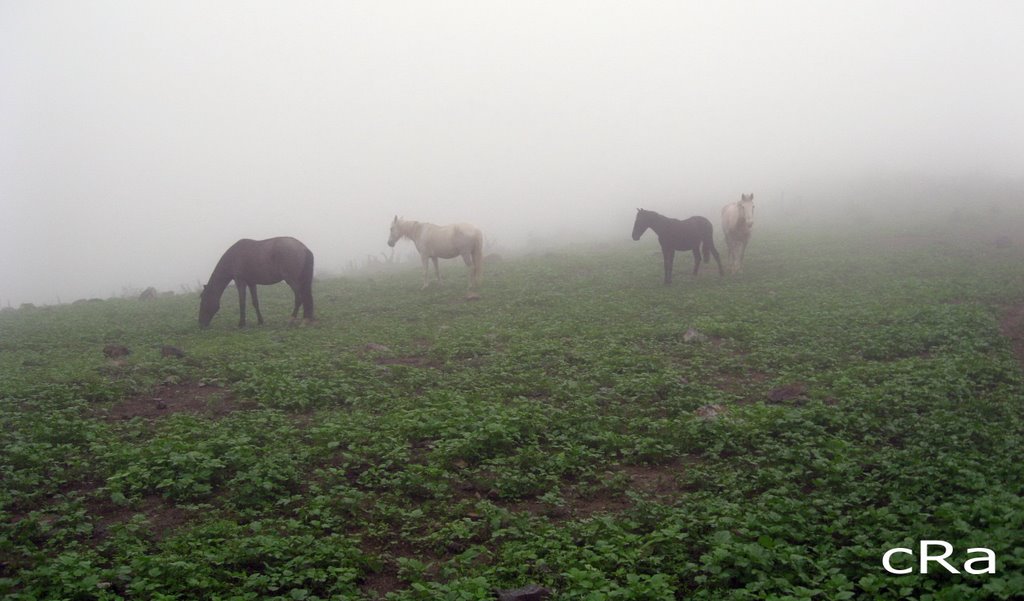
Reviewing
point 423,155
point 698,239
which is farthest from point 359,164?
point 698,239

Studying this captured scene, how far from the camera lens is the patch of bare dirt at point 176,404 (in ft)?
32.8

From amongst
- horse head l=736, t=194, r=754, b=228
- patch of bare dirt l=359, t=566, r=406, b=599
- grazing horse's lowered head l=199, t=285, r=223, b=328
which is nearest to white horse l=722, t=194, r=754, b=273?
horse head l=736, t=194, r=754, b=228

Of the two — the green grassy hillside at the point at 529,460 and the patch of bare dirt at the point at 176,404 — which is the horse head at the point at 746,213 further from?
the patch of bare dirt at the point at 176,404

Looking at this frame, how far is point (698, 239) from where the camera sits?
22.0 m

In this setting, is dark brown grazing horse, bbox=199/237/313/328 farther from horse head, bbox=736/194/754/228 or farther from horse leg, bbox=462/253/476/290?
horse head, bbox=736/194/754/228

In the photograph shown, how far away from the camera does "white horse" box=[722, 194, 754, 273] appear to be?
72.5ft

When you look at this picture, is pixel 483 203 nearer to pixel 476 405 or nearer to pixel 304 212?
pixel 304 212

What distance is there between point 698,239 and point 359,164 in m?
87.6

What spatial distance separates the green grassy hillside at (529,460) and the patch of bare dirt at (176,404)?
0.23ft

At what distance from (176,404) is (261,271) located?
7466 mm

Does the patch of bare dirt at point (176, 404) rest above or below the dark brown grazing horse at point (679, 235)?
below

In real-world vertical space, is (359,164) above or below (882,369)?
above

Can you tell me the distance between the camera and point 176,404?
10.5m

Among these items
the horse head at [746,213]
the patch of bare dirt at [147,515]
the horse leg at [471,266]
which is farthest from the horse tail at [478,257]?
the patch of bare dirt at [147,515]
